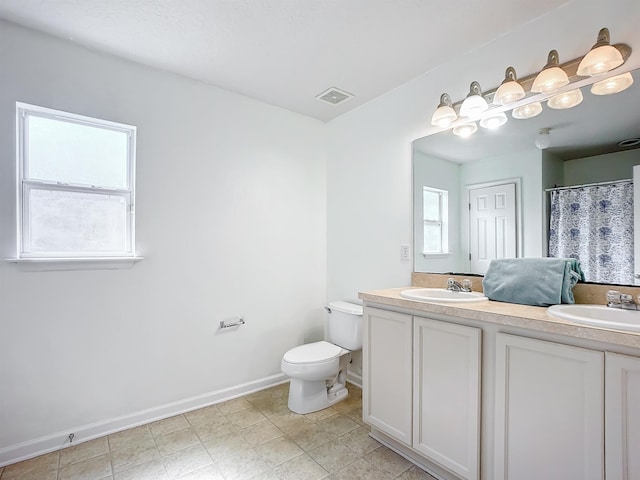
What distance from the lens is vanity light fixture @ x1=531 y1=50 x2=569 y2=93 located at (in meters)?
1.57

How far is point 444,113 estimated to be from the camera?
2035 mm

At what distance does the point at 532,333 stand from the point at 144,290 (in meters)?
2.24

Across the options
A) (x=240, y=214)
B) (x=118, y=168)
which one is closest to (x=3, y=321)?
(x=118, y=168)

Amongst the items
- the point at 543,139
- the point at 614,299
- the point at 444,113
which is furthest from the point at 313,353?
the point at 543,139

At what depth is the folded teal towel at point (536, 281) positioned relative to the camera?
1529 mm

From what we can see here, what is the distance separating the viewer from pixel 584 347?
46.4 inches

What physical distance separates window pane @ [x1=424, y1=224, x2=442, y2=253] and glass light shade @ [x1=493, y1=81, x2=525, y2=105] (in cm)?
85

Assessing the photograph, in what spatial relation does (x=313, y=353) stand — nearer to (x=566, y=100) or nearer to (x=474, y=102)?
(x=474, y=102)

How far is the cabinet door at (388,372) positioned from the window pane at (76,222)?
68.3 inches

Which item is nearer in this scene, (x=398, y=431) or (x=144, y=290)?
(x=398, y=431)

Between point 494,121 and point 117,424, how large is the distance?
303cm

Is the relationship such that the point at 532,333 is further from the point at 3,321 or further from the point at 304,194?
the point at 3,321

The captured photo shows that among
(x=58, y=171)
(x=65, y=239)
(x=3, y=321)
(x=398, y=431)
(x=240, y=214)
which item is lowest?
(x=398, y=431)

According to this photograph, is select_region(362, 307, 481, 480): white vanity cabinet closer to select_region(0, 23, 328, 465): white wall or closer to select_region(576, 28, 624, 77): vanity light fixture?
select_region(0, 23, 328, 465): white wall
